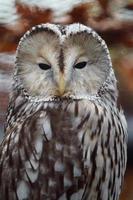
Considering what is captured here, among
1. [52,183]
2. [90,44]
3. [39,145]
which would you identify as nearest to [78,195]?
[52,183]

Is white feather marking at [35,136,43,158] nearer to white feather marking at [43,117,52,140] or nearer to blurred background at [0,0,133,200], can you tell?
white feather marking at [43,117,52,140]

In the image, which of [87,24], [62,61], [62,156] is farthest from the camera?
[87,24]

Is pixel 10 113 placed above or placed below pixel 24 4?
below

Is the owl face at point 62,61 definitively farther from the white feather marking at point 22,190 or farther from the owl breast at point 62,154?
the white feather marking at point 22,190

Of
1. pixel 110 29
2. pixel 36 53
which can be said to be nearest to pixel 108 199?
pixel 36 53

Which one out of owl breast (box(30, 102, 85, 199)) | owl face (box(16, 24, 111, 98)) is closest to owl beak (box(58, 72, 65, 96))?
owl face (box(16, 24, 111, 98))

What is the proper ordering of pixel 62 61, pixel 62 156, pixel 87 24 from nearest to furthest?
pixel 62 61, pixel 62 156, pixel 87 24

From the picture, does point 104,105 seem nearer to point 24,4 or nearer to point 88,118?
point 88,118

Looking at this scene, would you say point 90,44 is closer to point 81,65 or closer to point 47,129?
point 81,65
